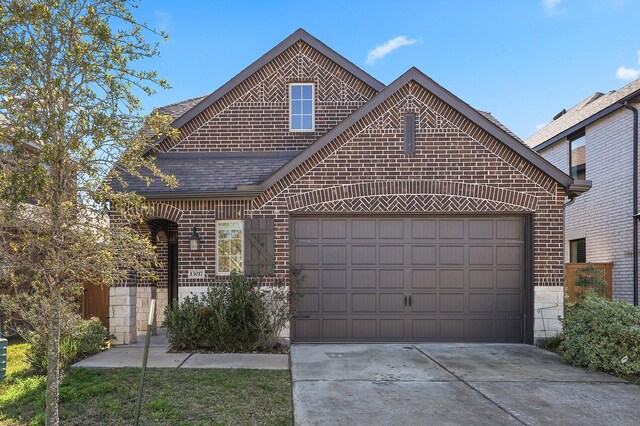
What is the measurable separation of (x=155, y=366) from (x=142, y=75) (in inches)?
200

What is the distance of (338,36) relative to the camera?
568 inches

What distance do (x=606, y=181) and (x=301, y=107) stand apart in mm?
9846

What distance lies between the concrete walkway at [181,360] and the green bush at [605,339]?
517 centimetres

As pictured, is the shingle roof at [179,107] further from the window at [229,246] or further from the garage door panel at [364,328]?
the garage door panel at [364,328]

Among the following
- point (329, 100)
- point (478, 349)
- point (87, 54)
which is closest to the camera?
point (87, 54)

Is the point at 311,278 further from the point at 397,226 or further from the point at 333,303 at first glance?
the point at 397,226

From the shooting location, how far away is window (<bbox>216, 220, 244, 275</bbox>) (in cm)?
1035

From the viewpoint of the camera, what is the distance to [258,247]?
33.1ft

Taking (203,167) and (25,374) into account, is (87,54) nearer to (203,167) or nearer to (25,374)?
(25,374)

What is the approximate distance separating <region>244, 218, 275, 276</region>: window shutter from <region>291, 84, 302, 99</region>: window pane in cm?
373

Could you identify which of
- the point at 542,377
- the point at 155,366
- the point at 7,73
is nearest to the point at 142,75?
the point at 7,73

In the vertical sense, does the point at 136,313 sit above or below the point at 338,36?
below

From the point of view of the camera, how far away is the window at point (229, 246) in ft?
34.0

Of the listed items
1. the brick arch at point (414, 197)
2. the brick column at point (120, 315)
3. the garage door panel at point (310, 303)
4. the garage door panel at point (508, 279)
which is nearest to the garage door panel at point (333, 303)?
the garage door panel at point (310, 303)
